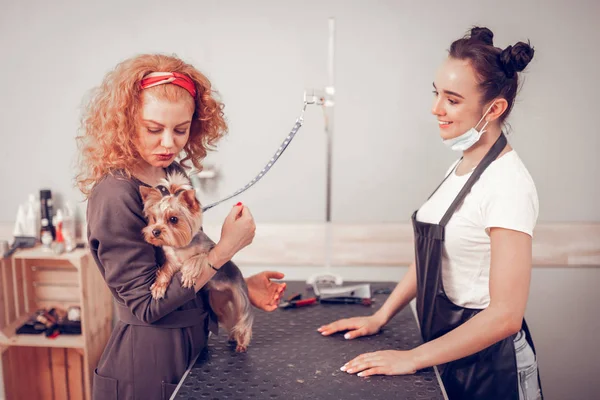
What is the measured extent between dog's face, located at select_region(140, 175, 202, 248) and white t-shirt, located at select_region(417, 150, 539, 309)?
0.70 metres

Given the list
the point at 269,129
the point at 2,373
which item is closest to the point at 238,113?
the point at 269,129

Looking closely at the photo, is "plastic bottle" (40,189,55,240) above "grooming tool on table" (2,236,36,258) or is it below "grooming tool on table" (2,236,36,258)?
above

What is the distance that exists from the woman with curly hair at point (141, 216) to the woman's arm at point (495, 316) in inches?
18.0

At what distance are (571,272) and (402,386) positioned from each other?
1857mm

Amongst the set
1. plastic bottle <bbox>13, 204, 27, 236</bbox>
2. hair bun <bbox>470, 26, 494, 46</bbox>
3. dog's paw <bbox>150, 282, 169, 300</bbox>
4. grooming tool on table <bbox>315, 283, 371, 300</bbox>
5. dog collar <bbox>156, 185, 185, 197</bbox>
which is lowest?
grooming tool on table <bbox>315, 283, 371, 300</bbox>

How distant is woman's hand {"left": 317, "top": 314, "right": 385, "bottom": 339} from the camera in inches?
60.5

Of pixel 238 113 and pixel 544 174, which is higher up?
pixel 238 113

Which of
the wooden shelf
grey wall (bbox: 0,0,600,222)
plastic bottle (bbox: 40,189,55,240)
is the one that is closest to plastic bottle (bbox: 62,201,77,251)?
plastic bottle (bbox: 40,189,55,240)

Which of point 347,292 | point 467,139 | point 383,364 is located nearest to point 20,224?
point 347,292

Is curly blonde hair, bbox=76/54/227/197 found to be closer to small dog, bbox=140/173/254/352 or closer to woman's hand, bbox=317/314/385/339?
small dog, bbox=140/173/254/352

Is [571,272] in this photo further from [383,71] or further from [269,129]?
[269,129]

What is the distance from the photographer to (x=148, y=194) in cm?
121

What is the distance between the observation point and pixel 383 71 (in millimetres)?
2609

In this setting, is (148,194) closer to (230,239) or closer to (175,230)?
(175,230)
